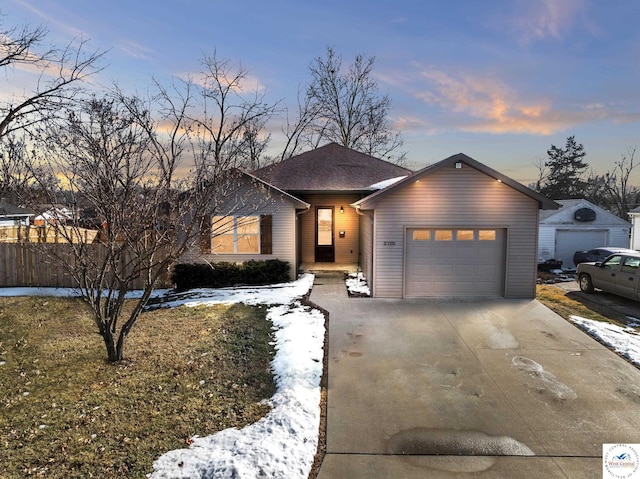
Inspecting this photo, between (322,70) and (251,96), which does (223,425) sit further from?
(322,70)

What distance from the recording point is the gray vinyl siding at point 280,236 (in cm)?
1323

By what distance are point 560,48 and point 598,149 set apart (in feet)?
106

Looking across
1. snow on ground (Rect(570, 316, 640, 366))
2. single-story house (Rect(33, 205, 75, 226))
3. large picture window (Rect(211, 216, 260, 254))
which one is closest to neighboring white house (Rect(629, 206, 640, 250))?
snow on ground (Rect(570, 316, 640, 366))

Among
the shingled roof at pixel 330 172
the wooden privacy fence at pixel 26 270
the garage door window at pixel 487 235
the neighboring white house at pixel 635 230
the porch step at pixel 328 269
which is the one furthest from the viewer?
the neighboring white house at pixel 635 230

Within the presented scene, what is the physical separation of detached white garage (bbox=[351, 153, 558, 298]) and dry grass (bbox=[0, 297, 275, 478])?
4.50 metres

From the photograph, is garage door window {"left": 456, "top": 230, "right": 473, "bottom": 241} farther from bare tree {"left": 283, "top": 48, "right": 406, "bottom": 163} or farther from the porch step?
bare tree {"left": 283, "top": 48, "right": 406, "bottom": 163}

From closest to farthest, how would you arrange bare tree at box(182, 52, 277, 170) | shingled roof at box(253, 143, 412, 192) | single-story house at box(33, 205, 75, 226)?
single-story house at box(33, 205, 75, 226) < bare tree at box(182, 52, 277, 170) < shingled roof at box(253, 143, 412, 192)

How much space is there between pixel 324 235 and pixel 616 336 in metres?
10.3

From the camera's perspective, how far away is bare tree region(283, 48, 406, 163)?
29.2 m

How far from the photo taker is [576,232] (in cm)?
1978

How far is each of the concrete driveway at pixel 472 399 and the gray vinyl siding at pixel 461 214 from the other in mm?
2149

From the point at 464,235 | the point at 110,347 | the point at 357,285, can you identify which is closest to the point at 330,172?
the point at 357,285

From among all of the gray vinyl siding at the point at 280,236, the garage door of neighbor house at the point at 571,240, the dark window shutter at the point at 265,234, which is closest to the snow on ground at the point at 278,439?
the gray vinyl siding at the point at 280,236

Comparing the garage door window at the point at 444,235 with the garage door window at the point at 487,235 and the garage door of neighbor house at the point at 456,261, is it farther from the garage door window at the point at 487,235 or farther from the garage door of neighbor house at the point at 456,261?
the garage door window at the point at 487,235
